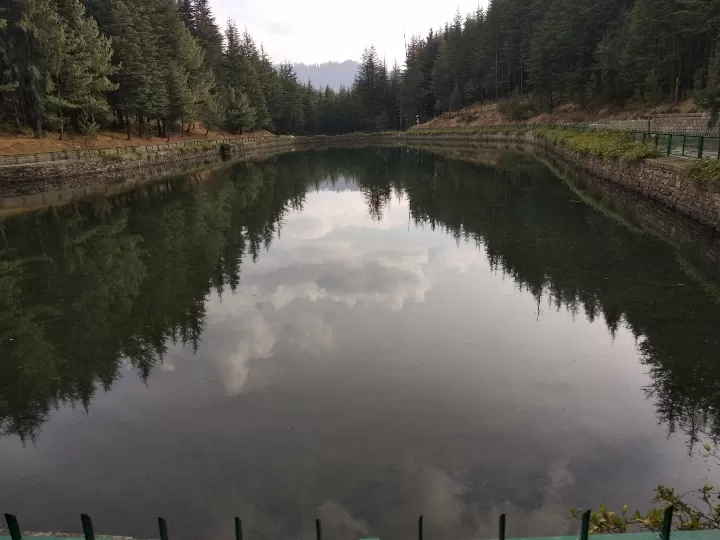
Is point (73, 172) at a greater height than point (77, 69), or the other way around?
point (77, 69)

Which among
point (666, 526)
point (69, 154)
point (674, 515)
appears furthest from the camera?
point (69, 154)

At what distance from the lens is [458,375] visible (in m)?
9.19

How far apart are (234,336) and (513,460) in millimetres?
6794

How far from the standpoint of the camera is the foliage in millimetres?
4207

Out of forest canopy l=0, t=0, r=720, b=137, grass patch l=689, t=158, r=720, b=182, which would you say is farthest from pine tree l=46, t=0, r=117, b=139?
grass patch l=689, t=158, r=720, b=182

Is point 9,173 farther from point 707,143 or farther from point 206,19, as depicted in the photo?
point 206,19

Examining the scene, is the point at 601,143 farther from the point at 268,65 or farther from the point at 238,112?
the point at 268,65

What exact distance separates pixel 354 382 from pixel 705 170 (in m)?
15.8

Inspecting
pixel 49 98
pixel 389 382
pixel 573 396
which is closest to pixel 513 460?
pixel 573 396

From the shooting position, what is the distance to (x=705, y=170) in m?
17.6

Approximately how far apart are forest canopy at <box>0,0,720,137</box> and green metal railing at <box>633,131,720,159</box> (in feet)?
15.5

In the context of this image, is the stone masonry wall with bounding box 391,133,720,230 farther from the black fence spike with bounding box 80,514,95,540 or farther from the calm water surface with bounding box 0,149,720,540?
the black fence spike with bounding box 80,514,95,540

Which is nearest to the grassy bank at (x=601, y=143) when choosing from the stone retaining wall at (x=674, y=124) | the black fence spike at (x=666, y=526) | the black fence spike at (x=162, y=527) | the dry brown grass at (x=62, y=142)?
the stone retaining wall at (x=674, y=124)

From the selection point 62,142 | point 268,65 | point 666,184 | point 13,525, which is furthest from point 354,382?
point 268,65
